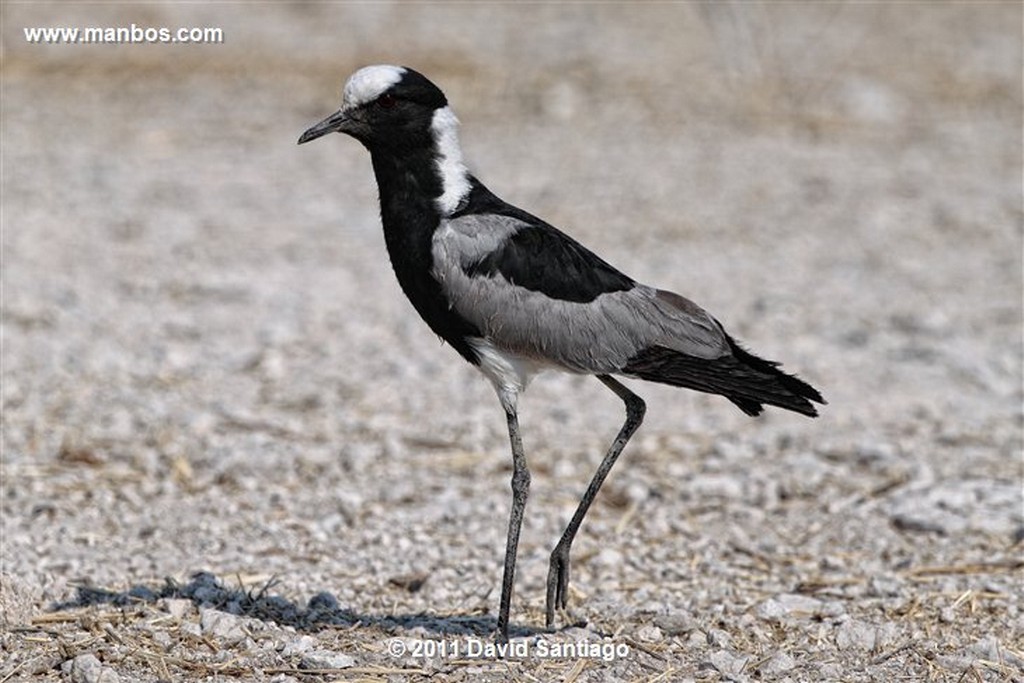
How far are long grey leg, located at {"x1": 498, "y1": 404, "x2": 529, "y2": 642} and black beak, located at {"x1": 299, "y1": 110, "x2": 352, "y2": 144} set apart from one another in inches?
38.7

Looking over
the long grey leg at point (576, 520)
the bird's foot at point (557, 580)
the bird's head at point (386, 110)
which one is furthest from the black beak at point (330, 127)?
the bird's foot at point (557, 580)

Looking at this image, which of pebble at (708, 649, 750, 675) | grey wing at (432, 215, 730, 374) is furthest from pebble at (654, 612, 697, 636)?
grey wing at (432, 215, 730, 374)

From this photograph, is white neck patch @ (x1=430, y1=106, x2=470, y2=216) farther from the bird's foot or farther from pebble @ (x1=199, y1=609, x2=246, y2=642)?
pebble @ (x1=199, y1=609, x2=246, y2=642)

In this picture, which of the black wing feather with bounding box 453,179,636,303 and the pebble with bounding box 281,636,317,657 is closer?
the pebble with bounding box 281,636,317,657

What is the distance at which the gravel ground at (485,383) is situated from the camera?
5398 millimetres

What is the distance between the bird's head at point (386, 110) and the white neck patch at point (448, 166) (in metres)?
0.02

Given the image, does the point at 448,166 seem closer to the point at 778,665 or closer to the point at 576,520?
the point at 576,520

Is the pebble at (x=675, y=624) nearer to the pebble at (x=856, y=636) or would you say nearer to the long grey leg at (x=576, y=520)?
the long grey leg at (x=576, y=520)

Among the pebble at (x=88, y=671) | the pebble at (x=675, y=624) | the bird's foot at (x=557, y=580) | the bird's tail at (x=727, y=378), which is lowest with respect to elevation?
the pebble at (x=88, y=671)

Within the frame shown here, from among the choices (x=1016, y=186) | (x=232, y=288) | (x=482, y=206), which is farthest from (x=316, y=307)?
(x=1016, y=186)

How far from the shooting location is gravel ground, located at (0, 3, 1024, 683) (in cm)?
540

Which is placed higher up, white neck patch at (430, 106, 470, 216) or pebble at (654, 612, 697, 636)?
white neck patch at (430, 106, 470, 216)

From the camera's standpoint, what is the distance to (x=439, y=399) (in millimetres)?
8352

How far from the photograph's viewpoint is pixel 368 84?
5020 mm
